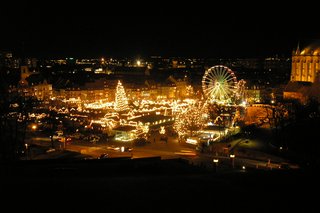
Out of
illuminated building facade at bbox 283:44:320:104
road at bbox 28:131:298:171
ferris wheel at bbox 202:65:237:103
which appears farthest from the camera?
illuminated building facade at bbox 283:44:320:104

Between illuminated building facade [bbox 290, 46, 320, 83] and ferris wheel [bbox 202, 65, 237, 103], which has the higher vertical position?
illuminated building facade [bbox 290, 46, 320, 83]

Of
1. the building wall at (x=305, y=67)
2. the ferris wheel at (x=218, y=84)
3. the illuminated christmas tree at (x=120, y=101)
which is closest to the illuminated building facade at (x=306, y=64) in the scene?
the building wall at (x=305, y=67)

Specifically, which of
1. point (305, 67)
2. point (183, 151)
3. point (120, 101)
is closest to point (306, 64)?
point (305, 67)

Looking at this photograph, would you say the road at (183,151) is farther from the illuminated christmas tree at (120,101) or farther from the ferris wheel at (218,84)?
the ferris wheel at (218,84)

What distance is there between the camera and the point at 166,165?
1231 centimetres

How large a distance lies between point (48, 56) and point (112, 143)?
7611 cm

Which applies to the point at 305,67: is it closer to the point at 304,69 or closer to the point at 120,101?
the point at 304,69

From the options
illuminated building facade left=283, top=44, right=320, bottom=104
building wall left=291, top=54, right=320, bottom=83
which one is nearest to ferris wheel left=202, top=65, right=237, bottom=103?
illuminated building facade left=283, top=44, right=320, bottom=104

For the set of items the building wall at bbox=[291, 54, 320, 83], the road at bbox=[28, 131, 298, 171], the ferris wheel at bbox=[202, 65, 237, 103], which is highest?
the building wall at bbox=[291, 54, 320, 83]

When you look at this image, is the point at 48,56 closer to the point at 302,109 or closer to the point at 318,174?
the point at 302,109

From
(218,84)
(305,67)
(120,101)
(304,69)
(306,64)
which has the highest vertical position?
(306,64)

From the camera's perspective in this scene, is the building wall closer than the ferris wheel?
No

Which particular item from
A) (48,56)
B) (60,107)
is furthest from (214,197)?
(48,56)

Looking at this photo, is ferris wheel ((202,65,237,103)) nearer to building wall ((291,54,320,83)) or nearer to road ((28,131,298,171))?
road ((28,131,298,171))
